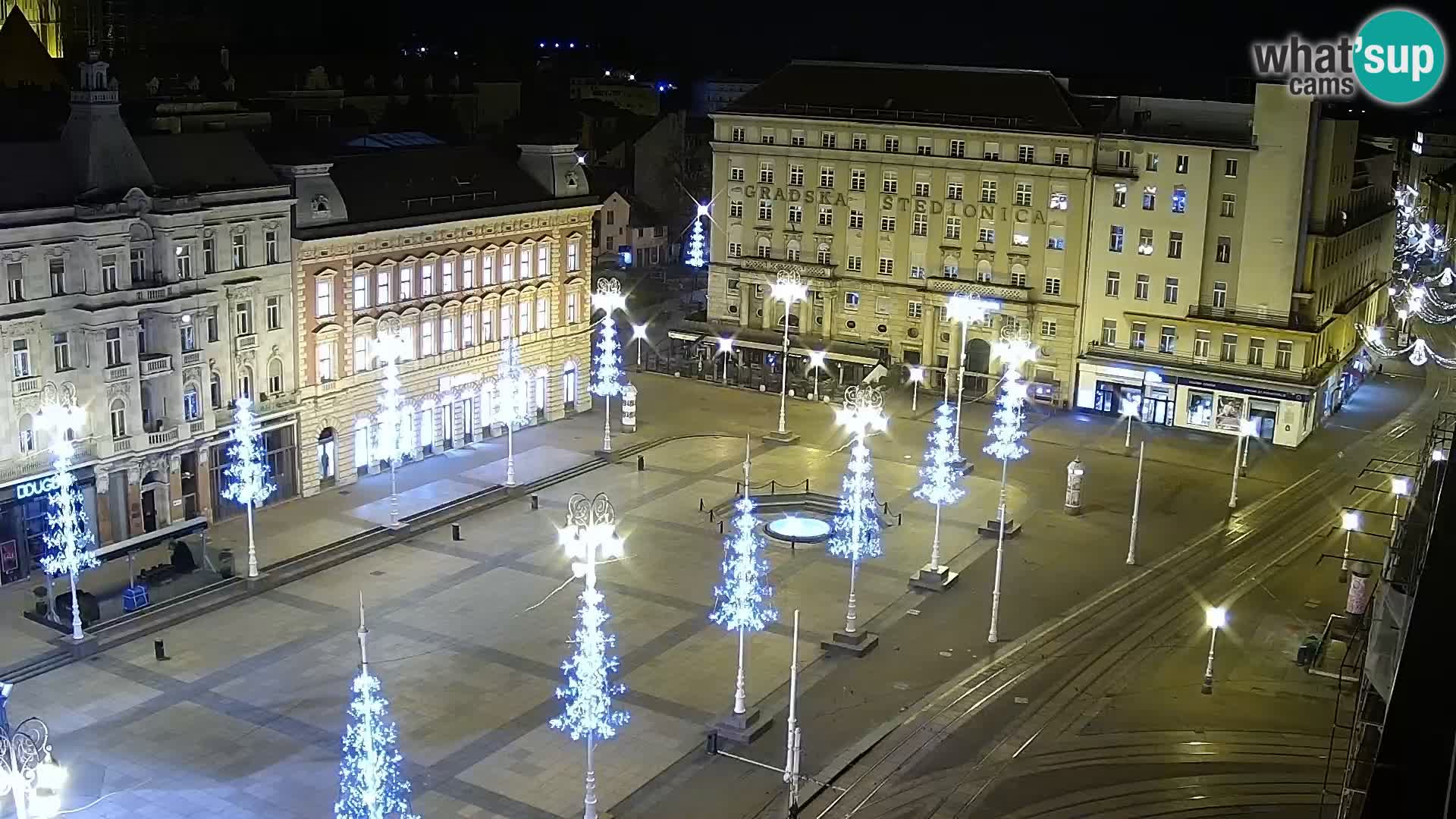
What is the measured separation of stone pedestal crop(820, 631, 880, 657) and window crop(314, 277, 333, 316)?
29.8 m

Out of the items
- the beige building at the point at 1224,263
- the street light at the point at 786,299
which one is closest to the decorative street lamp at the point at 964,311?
the beige building at the point at 1224,263

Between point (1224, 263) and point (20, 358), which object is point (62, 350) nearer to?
point (20, 358)

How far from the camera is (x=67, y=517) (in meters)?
51.3

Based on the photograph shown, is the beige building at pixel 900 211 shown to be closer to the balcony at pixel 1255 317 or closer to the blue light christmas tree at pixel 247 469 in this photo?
the balcony at pixel 1255 317

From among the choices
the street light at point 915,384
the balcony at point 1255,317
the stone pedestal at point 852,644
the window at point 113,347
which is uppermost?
the window at point 113,347

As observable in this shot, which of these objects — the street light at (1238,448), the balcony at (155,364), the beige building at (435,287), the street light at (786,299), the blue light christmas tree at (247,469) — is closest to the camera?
the blue light christmas tree at (247,469)

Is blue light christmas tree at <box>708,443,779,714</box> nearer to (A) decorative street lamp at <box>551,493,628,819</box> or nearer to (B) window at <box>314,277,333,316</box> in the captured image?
(A) decorative street lamp at <box>551,493,628,819</box>

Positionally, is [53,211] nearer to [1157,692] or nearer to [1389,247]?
[1157,692]

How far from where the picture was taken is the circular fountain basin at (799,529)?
212ft

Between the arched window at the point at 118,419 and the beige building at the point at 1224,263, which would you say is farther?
the beige building at the point at 1224,263

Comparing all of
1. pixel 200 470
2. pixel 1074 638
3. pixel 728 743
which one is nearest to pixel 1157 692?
pixel 1074 638

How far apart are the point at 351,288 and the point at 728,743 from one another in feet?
113

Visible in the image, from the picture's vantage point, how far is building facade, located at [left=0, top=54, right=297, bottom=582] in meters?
55.1

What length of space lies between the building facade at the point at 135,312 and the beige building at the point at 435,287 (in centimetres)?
198
